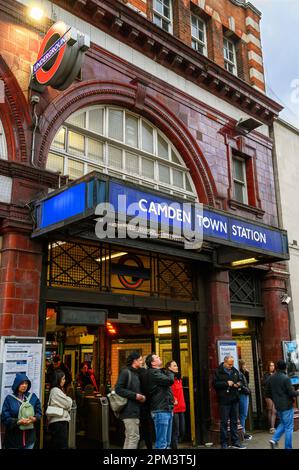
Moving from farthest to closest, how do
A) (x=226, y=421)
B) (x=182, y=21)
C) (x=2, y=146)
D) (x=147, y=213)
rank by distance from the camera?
(x=182, y=21), (x=226, y=421), (x=2, y=146), (x=147, y=213)

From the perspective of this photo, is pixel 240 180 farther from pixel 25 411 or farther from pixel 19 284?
pixel 25 411

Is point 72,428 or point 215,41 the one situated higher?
point 215,41

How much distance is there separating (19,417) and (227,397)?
189 inches

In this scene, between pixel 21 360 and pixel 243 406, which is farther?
pixel 243 406

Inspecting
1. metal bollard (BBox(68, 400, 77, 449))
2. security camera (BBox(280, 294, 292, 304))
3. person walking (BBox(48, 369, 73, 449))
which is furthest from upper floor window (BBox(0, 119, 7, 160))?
security camera (BBox(280, 294, 292, 304))

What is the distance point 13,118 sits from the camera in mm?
8961

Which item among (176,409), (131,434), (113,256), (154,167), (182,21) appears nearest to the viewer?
(131,434)

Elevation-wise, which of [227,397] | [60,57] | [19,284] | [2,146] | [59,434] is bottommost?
[59,434]

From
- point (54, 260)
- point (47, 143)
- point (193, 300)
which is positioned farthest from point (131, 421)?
point (47, 143)

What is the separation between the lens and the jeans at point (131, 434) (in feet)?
24.8

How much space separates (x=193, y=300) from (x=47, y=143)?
532cm

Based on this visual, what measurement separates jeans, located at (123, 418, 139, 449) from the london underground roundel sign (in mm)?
6237

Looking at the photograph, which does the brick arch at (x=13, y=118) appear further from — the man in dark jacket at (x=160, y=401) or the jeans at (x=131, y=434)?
the jeans at (x=131, y=434)

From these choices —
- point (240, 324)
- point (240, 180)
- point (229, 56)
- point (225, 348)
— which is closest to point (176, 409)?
point (225, 348)
